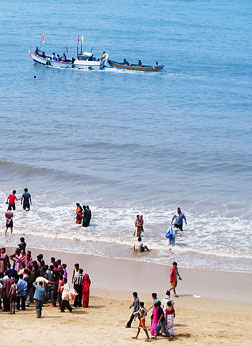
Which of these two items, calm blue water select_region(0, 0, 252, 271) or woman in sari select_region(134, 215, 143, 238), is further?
calm blue water select_region(0, 0, 252, 271)

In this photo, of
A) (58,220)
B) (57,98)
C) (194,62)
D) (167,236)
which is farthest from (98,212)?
(194,62)

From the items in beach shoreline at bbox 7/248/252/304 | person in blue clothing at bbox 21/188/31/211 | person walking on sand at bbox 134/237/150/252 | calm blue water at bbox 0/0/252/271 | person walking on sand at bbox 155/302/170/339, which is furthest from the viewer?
person in blue clothing at bbox 21/188/31/211

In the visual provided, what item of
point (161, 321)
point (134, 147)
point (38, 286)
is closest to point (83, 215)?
point (38, 286)

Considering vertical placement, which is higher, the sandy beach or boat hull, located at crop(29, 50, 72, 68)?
boat hull, located at crop(29, 50, 72, 68)

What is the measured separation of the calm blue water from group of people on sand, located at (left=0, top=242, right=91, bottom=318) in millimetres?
5140

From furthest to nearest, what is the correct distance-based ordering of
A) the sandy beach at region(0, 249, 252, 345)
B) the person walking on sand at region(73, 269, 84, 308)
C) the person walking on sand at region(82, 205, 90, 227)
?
the person walking on sand at region(82, 205, 90, 227), the person walking on sand at region(73, 269, 84, 308), the sandy beach at region(0, 249, 252, 345)

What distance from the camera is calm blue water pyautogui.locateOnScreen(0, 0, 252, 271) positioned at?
80.8ft

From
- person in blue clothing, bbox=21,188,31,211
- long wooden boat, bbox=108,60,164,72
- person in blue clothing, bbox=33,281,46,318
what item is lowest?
person in blue clothing, bbox=33,281,46,318

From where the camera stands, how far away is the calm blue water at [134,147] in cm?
2462

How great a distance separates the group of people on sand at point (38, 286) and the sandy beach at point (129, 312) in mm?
290

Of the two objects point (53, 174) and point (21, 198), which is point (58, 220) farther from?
point (53, 174)

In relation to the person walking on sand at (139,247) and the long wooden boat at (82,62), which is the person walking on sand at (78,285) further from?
the long wooden boat at (82,62)

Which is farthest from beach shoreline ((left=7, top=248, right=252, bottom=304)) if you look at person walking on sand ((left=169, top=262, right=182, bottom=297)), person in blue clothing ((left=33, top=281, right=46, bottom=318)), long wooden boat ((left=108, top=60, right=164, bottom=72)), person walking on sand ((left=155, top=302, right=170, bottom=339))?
long wooden boat ((left=108, top=60, right=164, bottom=72))

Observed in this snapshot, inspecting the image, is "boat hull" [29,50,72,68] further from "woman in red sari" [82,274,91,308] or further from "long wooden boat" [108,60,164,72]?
"woman in red sari" [82,274,91,308]
